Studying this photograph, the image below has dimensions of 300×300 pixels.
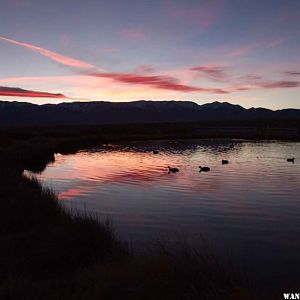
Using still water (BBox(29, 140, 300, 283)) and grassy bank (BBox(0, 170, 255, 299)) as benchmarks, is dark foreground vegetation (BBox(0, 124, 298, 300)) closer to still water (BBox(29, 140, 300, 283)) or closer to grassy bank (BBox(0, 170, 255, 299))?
grassy bank (BBox(0, 170, 255, 299))

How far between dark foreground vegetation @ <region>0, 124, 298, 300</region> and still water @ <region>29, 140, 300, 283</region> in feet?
5.99

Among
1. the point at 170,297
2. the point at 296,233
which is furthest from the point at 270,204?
the point at 170,297

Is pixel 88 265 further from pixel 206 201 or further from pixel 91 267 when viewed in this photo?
pixel 206 201

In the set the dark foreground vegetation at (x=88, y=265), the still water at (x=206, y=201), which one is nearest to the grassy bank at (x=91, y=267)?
the dark foreground vegetation at (x=88, y=265)

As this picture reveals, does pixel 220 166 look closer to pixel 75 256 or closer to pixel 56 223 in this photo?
pixel 56 223

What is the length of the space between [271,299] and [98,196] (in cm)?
1636

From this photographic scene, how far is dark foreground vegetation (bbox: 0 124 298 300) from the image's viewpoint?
7648 millimetres

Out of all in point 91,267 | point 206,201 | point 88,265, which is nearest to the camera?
point 91,267

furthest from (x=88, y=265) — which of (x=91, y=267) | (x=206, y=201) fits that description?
(x=206, y=201)

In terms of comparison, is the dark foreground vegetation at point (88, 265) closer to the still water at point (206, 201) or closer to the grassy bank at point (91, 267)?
the grassy bank at point (91, 267)

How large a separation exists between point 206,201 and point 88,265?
1082 cm

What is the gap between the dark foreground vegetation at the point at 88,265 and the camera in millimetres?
7648

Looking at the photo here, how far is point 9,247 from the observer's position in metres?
11.8

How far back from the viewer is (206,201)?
20.3m
